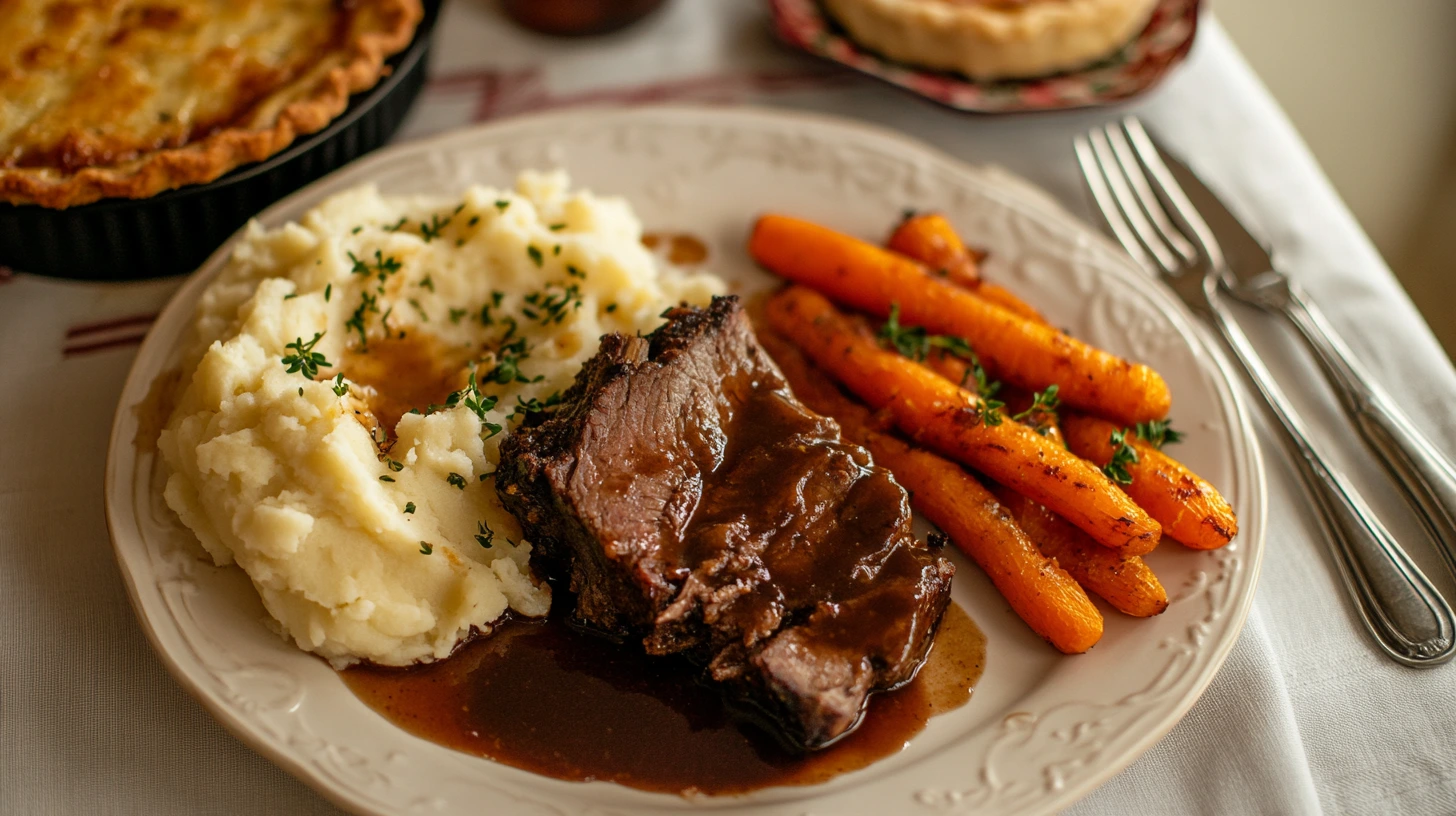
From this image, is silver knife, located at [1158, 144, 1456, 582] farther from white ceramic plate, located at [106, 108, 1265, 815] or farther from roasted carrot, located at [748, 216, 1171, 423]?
roasted carrot, located at [748, 216, 1171, 423]

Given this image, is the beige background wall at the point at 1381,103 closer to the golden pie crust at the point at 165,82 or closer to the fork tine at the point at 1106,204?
the fork tine at the point at 1106,204

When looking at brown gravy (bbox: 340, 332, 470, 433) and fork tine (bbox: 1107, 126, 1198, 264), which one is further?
fork tine (bbox: 1107, 126, 1198, 264)

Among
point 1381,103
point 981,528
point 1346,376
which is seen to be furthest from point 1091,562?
point 1381,103

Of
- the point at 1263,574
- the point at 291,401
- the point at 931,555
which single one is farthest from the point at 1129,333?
the point at 291,401

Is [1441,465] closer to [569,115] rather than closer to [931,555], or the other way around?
[931,555]


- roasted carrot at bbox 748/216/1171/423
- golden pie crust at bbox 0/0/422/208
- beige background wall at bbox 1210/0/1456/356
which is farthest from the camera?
beige background wall at bbox 1210/0/1456/356

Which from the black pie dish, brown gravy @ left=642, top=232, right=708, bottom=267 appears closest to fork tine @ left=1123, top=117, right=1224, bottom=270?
brown gravy @ left=642, top=232, right=708, bottom=267

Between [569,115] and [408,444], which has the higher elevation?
[569,115]
